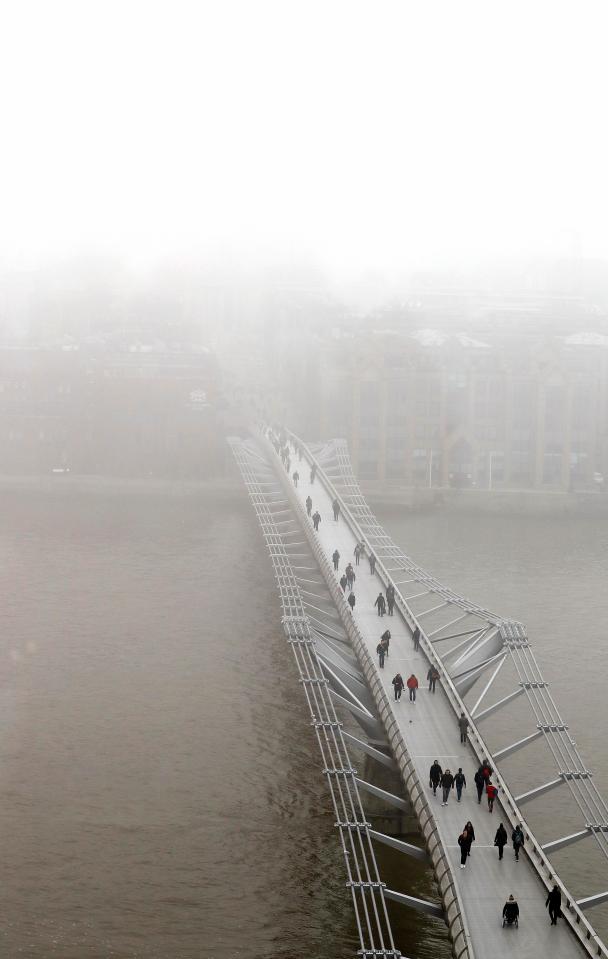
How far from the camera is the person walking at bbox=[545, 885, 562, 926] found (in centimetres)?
1011

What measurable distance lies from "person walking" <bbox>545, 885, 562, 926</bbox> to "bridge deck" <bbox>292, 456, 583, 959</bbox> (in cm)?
8

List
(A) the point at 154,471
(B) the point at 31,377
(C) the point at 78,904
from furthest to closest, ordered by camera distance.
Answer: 1. (B) the point at 31,377
2. (A) the point at 154,471
3. (C) the point at 78,904

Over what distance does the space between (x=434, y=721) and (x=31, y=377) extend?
1717 inches

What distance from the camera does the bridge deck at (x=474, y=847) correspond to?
9.98m

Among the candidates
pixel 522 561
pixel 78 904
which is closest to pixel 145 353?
pixel 522 561

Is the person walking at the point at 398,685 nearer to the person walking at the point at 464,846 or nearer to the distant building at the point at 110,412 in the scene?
the person walking at the point at 464,846

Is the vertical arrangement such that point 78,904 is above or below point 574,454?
above

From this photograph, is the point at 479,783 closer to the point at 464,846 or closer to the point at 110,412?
the point at 464,846

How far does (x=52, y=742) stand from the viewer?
1711cm

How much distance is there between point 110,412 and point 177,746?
37154mm

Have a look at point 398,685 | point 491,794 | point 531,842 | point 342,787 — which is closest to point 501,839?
point 531,842

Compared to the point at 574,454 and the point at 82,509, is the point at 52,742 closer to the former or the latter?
the point at 82,509

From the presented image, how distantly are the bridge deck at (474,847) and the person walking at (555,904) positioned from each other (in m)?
0.08

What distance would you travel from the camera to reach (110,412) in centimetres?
5328
